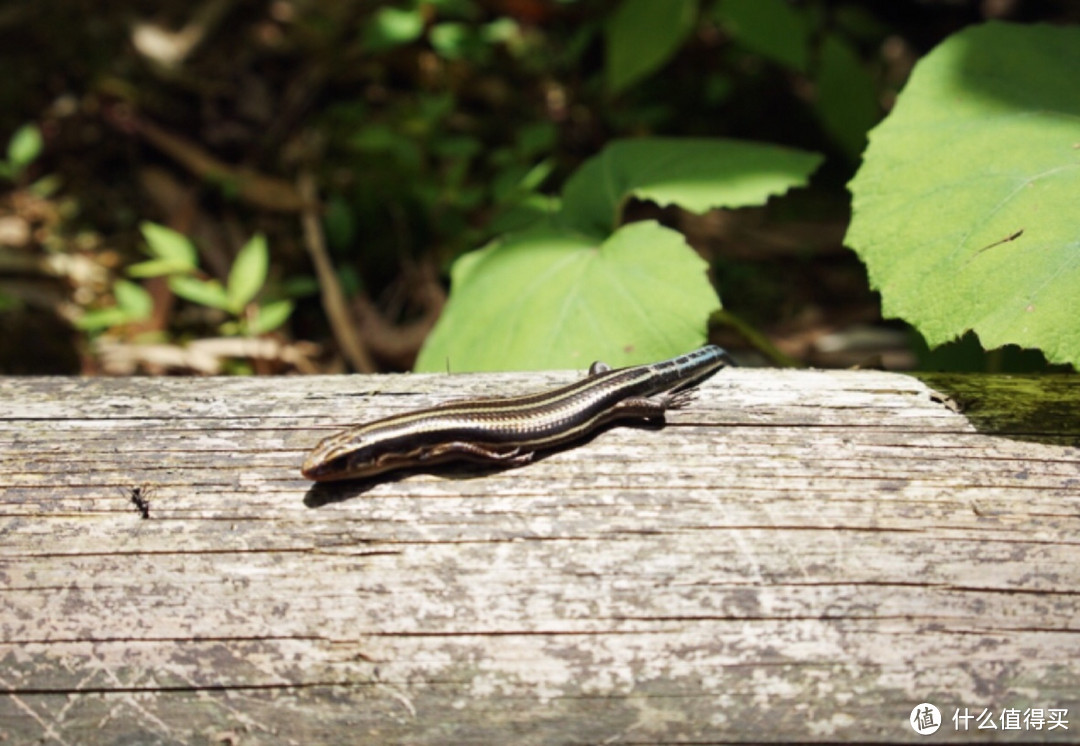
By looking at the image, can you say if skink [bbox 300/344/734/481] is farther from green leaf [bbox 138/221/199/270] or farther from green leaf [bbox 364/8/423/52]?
green leaf [bbox 364/8/423/52]

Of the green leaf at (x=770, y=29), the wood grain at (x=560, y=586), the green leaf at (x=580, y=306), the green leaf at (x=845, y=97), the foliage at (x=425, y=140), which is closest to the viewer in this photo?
the wood grain at (x=560, y=586)

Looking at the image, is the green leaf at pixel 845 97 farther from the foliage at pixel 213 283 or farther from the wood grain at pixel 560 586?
the foliage at pixel 213 283

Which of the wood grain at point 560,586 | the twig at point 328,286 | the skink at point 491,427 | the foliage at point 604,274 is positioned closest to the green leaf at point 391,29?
the twig at point 328,286

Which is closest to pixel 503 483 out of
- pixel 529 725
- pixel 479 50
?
pixel 529 725

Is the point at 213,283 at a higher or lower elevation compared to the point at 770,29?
lower

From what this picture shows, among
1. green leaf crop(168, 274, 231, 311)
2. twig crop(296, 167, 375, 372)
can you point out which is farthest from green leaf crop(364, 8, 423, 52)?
green leaf crop(168, 274, 231, 311)

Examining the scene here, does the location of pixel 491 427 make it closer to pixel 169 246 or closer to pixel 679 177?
pixel 679 177

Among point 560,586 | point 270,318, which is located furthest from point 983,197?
point 270,318
